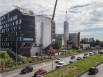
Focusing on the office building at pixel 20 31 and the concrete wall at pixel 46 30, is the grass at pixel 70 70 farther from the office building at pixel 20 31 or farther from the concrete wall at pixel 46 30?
the concrete wall at pixel 46 30

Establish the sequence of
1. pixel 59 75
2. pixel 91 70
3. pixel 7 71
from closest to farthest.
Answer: pixel 59 75, pixel 91 70, pixel 7 71

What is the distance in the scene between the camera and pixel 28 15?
12112 cm

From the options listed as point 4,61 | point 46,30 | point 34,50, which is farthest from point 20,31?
point 4,61

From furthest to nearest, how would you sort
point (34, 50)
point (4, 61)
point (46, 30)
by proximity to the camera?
point (46, 30) → point (34, 50) → point (4, 61)

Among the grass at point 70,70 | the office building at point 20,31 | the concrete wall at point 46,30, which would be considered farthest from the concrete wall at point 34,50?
the grass at point 70,70

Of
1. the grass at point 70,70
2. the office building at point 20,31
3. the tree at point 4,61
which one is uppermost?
the office building at point 20,31

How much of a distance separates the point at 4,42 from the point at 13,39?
8.64 metres

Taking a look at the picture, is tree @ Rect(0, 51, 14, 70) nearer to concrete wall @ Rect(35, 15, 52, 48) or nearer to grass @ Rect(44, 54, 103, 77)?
grass @ Rect(44, 54, 103, 77)

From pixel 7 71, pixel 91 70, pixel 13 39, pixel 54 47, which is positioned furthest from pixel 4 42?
pixel 91 70

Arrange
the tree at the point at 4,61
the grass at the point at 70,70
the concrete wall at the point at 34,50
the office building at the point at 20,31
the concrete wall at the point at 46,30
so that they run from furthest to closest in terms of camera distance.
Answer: the concrete wall at the point at 46,30
the concrete wall at the point at 34,50
the office building at the point at 20,31
the tree at the point at 4,61
the grass at the point at 70,70

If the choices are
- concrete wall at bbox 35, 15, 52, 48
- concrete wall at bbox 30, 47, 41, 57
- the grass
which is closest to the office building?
concrete wall at bbox 30, 47, 41, 57

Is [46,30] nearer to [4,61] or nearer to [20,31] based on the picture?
[20,31]

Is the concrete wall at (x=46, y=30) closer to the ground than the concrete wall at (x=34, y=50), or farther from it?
farther from it

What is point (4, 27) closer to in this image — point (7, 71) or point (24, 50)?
point (24, 50)
